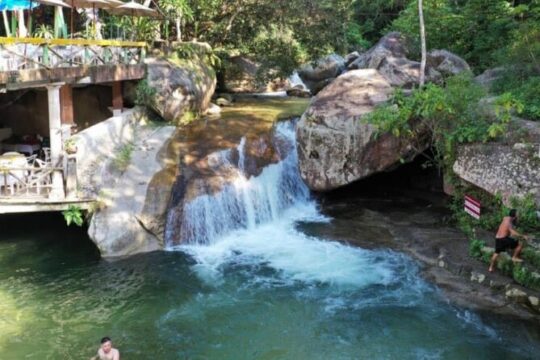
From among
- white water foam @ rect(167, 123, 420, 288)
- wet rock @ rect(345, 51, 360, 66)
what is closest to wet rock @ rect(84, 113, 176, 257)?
white water foam @ rect(167, 123, 420, 288)

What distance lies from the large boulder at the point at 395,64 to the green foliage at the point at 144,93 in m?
9.04

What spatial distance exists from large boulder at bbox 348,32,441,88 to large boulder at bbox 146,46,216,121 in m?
7.54

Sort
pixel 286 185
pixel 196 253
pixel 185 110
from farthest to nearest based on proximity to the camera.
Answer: pixel 185 110 → pixel 286 185 → pixel 196 253

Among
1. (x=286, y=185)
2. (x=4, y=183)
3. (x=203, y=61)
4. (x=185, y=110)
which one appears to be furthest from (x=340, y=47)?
(x=4, y=183)

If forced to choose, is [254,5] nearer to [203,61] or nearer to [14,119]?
[203,61]

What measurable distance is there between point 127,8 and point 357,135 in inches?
400

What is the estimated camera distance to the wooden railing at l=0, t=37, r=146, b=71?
1355cm

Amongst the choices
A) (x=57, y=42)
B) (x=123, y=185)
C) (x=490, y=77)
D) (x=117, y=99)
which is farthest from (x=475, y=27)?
(x=57, y=42)

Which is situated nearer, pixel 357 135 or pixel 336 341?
pixel 336 341

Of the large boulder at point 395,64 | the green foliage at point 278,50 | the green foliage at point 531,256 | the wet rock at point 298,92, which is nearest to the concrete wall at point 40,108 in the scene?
the green foliage at point 278,50

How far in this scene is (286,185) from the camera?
1878 cm

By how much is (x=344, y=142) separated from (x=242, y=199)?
Result: 364cm

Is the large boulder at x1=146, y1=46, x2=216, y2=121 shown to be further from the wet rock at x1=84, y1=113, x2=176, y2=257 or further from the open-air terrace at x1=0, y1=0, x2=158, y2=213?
the wet rock at x1=84, y1=113, x2=176, y2=257

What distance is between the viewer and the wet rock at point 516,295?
38.5 feet
